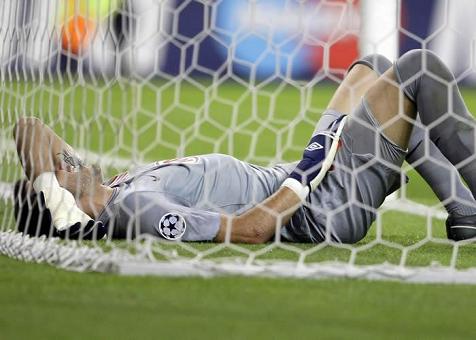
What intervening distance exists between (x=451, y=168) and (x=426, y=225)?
32.0 inches

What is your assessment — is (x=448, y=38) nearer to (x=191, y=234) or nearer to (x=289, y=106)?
(x=289, y=106)

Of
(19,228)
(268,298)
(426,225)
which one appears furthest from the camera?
(426,225)

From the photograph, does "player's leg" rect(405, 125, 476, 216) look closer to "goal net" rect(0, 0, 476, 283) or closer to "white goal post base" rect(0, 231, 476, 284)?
"goal net" rect(0, 0, 476, 283)

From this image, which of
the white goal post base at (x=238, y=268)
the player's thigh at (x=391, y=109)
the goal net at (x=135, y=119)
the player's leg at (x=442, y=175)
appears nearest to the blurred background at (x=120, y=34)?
the goal net at (x=135, y=119)

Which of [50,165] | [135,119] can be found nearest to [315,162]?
[135,119]

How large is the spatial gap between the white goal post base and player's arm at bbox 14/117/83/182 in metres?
0.47

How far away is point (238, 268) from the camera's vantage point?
7.68 feet

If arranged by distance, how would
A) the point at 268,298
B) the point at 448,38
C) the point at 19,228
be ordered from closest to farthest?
the point at 268,298
the point at 19,228
the point at 448,38

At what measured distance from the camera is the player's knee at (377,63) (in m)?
3.10

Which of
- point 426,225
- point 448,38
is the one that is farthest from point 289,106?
point 426,225

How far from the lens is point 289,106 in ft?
28.1

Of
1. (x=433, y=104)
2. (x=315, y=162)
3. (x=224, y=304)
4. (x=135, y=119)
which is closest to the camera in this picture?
(x=224, y=304)

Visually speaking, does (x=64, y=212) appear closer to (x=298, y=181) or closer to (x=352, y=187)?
(x=298, y=181)

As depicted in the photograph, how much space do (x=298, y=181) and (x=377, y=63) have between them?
53 cm
